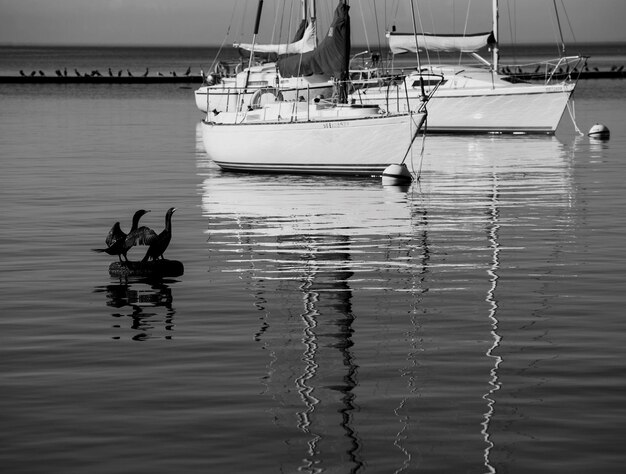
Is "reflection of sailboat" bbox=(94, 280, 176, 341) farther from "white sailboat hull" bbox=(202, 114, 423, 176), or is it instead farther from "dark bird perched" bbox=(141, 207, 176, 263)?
"white sailboat hull" bbox=(202, 114, 423, 176)

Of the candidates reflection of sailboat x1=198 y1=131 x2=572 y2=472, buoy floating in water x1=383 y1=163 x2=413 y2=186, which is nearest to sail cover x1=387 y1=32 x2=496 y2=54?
buoy floating in water x1=383 y1=163 x2=413 y2=186

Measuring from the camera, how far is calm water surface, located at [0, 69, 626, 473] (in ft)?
34.4

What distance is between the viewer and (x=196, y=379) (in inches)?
495

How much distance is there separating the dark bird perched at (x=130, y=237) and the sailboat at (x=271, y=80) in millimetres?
18848

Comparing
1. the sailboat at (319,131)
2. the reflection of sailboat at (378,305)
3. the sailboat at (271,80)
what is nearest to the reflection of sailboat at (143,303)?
the reflection of sailboat at (378,305)

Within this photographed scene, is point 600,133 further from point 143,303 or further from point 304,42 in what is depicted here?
point 143,303

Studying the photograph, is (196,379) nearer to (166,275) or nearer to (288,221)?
(166,275)

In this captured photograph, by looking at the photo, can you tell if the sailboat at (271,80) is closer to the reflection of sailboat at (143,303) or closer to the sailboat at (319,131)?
the sailboat at (319,131)

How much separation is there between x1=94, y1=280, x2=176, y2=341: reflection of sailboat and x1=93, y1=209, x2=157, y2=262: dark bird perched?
1.71 ft

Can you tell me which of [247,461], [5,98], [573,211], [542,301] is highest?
[5,98]

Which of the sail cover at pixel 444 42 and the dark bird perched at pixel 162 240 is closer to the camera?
the dark bird perched at pixel 162 240

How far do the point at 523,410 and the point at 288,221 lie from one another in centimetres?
1469

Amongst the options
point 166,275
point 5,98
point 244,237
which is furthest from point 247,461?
point 5,98

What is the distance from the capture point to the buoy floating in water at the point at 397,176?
33844 millimetres
